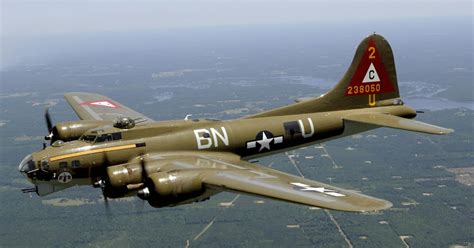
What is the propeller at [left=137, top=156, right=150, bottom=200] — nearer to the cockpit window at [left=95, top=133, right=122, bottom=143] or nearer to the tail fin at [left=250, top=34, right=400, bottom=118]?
the cockpit window at [left=95, top=133, right=122, bottom=143]

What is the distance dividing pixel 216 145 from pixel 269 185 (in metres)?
8.78

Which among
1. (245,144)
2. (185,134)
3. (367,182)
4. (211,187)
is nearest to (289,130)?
(245,144)

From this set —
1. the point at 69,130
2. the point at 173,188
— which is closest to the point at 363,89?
the point at 173,188

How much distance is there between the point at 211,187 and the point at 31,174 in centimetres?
1087

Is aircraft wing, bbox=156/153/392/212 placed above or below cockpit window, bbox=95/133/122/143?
below

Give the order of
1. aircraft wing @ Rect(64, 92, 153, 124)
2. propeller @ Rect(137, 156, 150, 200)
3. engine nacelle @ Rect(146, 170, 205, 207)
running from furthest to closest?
aircraft wing @ Rect(64, 92, 153, 124)
propeller @ Rect(137, 156, 150, 200)
engine nacelle @ Rect(146, 170, 205, 207)

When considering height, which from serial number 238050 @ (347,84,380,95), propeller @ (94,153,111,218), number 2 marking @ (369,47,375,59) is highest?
number 2 marking @ (369,47,375,59)

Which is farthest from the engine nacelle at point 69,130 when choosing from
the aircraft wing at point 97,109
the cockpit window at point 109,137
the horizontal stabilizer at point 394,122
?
the horizontal stabilizer at point 394,122

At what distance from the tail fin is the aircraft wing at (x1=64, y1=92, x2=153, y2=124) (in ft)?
47.8

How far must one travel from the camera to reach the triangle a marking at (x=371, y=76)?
130 ft

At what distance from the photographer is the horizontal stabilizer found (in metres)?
33.2

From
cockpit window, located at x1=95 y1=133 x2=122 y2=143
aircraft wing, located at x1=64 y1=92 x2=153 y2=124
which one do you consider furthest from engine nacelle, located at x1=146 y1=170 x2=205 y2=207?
aircraft wing, located at x1=64 y1=92 x2=153 y2=124

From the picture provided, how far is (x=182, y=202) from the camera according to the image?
26453 mm

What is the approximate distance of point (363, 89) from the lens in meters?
39.8
